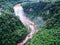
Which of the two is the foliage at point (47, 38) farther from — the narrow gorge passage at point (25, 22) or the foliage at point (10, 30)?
the foliage at point (10, 30)

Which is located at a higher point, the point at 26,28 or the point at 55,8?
the point at 55,8

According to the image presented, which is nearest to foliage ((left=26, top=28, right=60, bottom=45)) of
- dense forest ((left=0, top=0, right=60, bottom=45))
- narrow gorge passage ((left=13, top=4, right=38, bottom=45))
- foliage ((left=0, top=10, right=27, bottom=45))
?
dense forest ((left=0, top=0, right=60, bottom=45))

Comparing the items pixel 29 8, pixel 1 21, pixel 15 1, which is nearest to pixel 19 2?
pixel 15 1

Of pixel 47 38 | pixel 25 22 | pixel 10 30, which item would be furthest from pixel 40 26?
pixel 47 38

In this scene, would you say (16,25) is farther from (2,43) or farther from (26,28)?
(2,43)

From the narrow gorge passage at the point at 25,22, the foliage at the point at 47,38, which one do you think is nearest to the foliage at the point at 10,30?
the narrow gorge passage at the point at 25,22

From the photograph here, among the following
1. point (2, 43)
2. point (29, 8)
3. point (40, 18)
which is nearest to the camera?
point (2, 43)

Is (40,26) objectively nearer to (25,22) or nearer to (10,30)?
(25,22)

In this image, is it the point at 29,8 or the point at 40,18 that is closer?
the point at 40,18
